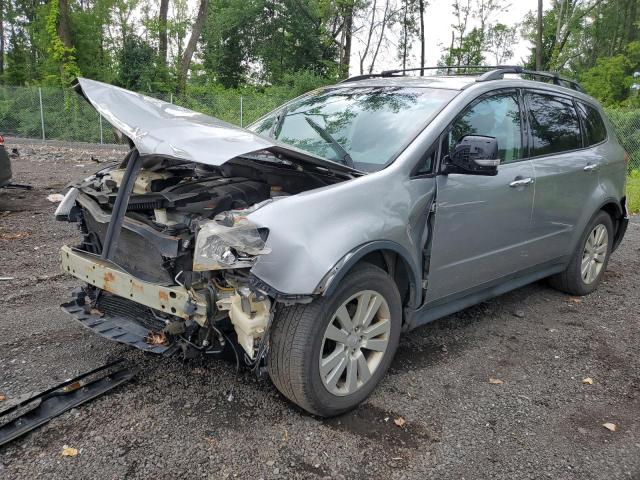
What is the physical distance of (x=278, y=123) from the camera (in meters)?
4.38

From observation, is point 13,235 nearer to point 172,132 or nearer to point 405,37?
point 172,132

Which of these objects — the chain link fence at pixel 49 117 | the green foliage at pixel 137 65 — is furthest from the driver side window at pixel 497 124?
the green foliage at pixel 137 65

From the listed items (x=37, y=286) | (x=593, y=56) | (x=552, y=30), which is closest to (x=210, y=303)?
(x=37, y=286)

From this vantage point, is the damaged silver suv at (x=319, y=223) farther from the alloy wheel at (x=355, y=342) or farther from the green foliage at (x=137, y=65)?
the green foliage at (x=137, y=65)

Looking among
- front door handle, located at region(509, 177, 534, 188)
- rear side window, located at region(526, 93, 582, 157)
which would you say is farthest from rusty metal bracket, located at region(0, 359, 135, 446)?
rear side window, located at region(526, 93, 582, 157)

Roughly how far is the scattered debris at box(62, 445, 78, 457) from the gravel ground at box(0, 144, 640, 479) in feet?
0.08

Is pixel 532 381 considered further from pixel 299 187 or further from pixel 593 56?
pixel 593 56

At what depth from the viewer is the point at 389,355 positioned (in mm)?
3203

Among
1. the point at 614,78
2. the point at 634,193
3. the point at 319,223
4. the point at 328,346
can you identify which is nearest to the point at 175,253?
the point at 319,223

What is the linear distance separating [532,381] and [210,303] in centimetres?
217

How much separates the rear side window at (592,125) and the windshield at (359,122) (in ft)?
6.40

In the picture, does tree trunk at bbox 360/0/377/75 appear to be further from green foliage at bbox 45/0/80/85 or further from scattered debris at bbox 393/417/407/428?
scattered debris at bbox 393/417/407/428

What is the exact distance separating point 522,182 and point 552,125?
875 millimetres

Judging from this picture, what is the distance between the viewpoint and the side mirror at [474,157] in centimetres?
316
